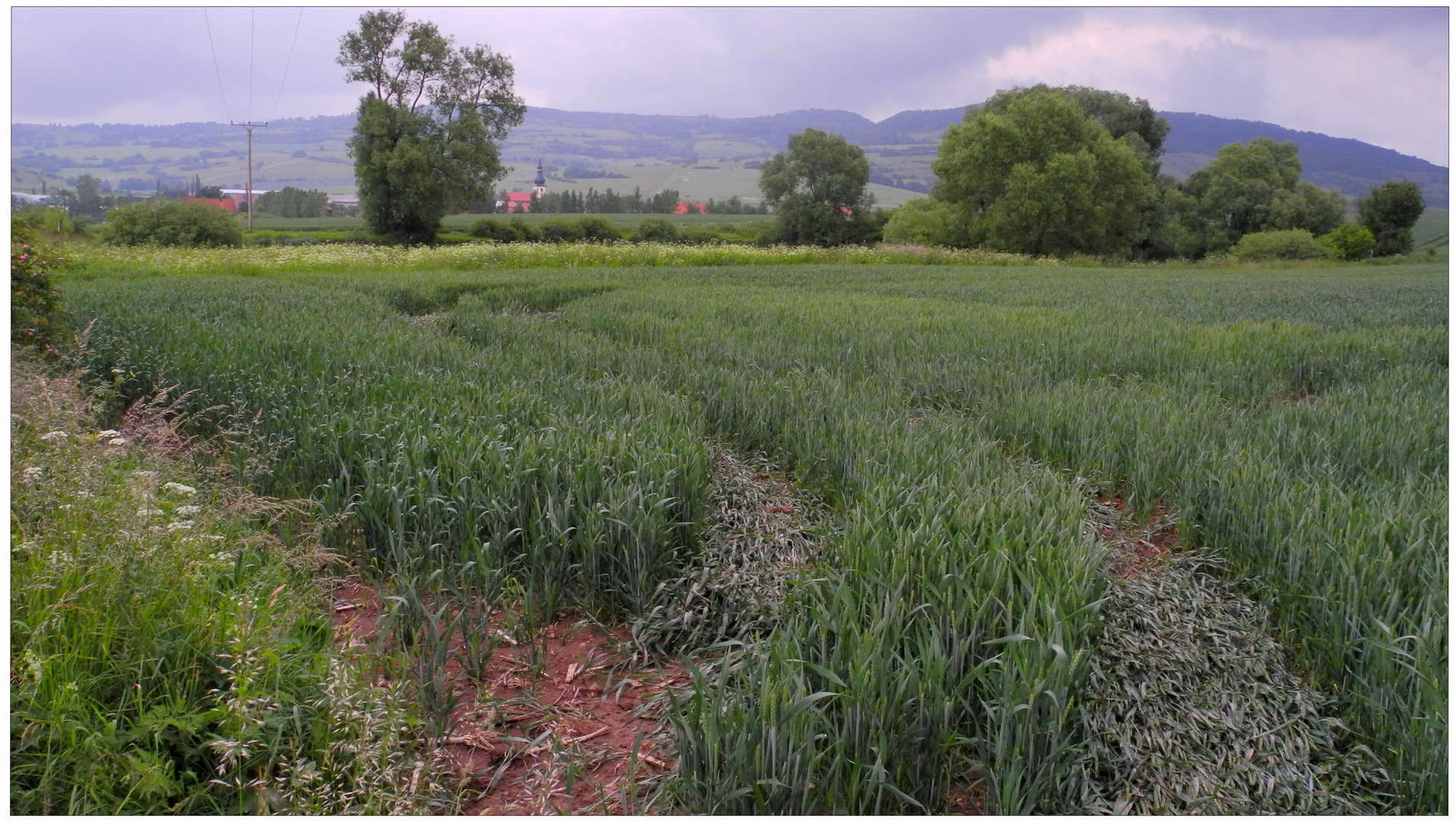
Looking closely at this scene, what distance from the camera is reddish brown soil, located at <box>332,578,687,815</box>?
234 cm

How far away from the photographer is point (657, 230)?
55.3 metres

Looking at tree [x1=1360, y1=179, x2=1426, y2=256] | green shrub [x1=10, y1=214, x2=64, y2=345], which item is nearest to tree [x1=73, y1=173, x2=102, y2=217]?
green shrub [x1=10, y1=214, x2=64, y2=345]

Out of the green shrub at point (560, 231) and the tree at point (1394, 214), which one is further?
the tree at point (1394, 214)

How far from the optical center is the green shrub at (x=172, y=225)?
37750 millimetres

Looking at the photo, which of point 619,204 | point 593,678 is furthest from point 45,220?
point 619,204

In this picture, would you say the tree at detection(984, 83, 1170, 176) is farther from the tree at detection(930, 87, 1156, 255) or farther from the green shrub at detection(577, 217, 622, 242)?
the green shrub at detection(577, 217, 622, 242)

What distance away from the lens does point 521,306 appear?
14.2 meters

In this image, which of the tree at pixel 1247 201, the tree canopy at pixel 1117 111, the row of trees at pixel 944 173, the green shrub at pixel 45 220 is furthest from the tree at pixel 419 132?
the tree at pixel 1247 201

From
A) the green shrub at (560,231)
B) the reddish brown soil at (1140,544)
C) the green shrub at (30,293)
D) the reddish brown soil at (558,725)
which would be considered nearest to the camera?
the reddish brown soil at (558,725)

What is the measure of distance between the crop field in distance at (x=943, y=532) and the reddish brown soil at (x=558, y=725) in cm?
17

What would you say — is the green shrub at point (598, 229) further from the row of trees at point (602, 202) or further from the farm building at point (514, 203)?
the row of trees at point (602, 202)

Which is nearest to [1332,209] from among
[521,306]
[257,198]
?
[521,306]

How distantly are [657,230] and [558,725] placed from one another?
5438cm

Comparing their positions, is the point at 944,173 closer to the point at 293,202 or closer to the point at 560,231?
the point at 560,231
